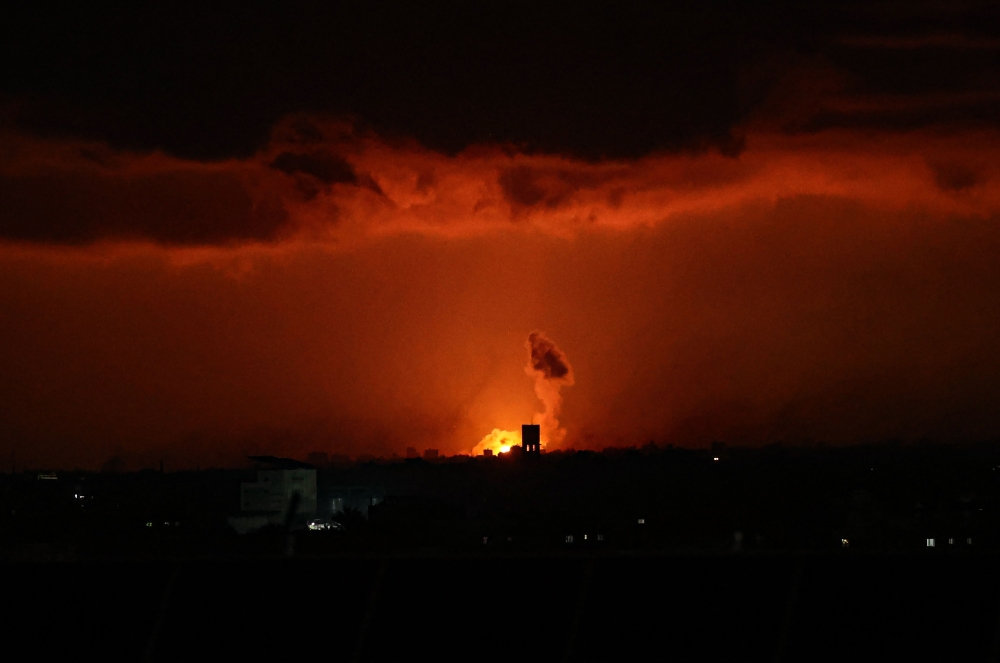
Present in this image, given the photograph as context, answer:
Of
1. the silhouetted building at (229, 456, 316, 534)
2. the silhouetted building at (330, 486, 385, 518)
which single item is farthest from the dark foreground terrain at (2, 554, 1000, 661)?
the silhouetted building at (330, 486, 385, 518)

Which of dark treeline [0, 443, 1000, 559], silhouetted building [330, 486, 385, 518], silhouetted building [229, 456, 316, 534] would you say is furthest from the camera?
silhouetted building [330, 486, 385, 518]

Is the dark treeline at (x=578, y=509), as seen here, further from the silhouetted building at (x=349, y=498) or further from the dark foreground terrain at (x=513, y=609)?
the dark foreground terrain at (x=513, y=609)

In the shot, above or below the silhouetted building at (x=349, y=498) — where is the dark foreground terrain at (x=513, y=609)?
below

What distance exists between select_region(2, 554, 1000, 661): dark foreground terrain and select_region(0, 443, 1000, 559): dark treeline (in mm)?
39656

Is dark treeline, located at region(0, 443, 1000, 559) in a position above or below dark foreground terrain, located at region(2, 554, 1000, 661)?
above

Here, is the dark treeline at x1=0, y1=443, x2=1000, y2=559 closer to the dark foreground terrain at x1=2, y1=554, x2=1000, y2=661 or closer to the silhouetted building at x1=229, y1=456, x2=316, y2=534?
the silhouetted building at x1=229, y1=456, x2=316, y2=534

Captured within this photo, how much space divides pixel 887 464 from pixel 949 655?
467 feet

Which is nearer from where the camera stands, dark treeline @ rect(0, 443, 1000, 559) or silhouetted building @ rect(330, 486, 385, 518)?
dark treeline @ rect(0, 443, 1000, 559)

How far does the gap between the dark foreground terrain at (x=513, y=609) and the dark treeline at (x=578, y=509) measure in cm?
3966

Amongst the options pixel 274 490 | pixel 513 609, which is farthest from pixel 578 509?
pixel 513 609

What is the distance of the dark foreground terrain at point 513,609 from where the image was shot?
7344 mm

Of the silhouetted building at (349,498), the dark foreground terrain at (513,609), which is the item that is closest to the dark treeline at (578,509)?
the silhouetted building at (349,498)

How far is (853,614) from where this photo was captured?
7.37m

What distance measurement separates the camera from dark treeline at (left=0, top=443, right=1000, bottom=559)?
73500mm
